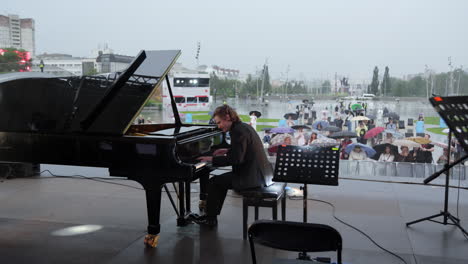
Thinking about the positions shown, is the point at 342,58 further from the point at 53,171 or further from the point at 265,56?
the point at 53,171

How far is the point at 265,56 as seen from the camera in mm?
7176

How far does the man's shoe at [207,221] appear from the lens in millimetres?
4179

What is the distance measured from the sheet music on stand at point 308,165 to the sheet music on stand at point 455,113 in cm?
125

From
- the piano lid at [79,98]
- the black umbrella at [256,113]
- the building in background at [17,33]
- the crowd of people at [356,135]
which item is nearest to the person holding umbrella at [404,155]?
the crowd of people at [356,135]

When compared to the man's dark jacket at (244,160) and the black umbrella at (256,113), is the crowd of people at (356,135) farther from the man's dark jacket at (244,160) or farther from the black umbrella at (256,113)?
the man's dark jacket at (244,160)

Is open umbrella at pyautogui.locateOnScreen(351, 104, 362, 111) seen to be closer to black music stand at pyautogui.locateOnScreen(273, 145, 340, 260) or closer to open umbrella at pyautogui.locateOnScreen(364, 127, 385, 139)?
open umbrella at pyautogui.locateOnScreen(364, 127, 385, 139)

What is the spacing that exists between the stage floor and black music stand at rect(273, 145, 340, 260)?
0.64 meters

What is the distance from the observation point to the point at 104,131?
11.6 feet

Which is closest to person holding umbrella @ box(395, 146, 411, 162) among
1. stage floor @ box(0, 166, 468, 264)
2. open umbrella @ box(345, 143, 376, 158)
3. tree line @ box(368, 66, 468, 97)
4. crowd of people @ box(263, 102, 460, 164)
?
crowd of people @ box(263, 102, 460, 164)

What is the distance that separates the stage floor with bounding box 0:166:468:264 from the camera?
11.4 ft

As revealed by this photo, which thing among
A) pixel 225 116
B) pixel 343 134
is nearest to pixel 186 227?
pixel 225 116

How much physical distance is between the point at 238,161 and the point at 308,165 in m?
0.63

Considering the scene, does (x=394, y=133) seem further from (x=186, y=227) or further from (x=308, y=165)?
(x=186, y=227)

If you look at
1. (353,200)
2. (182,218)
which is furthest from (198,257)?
(353,200)
